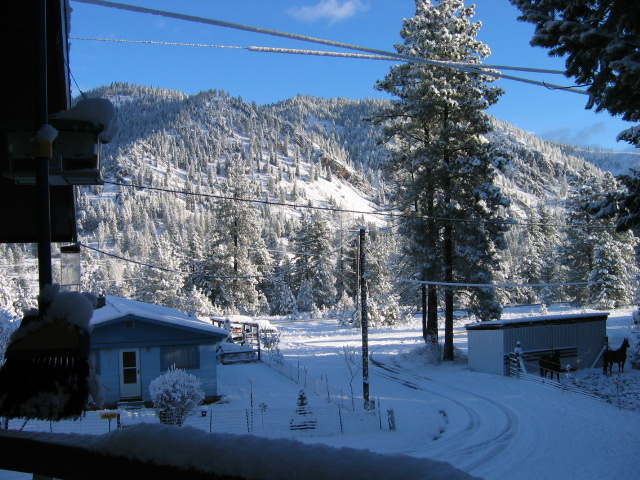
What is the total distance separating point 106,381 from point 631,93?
61.4 ft

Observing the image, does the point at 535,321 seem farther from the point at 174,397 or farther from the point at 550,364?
the point at 174,397

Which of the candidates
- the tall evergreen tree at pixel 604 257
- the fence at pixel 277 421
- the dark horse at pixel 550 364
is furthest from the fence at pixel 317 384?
the tall evergreen tree at pixel 604 257

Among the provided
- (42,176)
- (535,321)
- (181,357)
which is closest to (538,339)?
(535,321)

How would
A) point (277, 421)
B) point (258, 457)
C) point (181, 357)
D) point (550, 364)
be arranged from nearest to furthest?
point (258, 457) → point (277, 421) → point (181, 357) → point (550, 364)

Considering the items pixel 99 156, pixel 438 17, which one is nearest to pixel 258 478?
pixel 99 156

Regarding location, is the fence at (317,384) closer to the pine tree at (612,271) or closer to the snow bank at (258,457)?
the snow bank at (258,457)

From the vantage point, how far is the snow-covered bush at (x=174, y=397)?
1481 cm

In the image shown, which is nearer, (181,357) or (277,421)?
(277,421)

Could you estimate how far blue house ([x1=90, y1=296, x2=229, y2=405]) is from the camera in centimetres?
1922

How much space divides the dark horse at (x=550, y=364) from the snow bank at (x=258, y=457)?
24.6 metres

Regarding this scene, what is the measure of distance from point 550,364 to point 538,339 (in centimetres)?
130

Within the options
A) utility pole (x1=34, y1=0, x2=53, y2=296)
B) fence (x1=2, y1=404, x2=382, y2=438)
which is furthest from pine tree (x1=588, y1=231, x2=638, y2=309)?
utility pole (x1=34, y1=0, x2=53, y2=296)

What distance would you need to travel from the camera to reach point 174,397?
15031 millimetres

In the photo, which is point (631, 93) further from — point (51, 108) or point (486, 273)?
point (486, 273)
